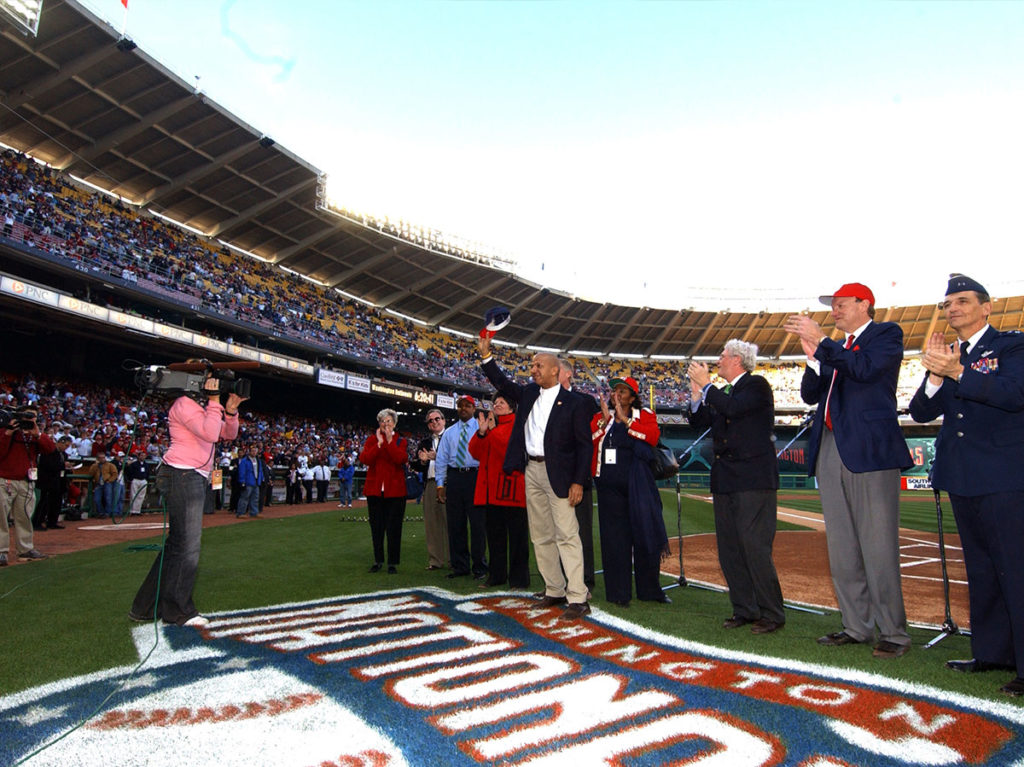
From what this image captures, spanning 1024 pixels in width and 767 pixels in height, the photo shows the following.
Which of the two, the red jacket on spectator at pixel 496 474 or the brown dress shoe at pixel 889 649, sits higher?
the red jacket on spectator at pixel 496 474

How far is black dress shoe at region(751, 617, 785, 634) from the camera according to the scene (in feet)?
13.0

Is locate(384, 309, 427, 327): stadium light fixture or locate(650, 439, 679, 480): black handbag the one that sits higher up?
locate(384, 309, 427, 327): stadium light fixture

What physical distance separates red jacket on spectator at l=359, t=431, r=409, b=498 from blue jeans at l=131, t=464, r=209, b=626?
7.60 ft

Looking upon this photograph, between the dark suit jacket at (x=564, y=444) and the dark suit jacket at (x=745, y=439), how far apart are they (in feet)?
3.05

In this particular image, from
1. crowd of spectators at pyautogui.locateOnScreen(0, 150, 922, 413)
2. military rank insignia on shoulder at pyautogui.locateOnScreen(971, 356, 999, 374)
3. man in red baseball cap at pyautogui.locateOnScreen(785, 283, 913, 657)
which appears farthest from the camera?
crowd of spectators at pyautogui.locateOnScreen(0, 150, 922, 413)

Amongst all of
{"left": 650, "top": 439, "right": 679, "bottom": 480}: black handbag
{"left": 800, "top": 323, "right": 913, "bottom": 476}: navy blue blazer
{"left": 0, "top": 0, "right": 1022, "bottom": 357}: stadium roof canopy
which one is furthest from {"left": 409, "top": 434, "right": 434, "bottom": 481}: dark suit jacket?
{"left": 0, "top": 0, "right": 1022, "bottom": 357}: stadium roof canopy

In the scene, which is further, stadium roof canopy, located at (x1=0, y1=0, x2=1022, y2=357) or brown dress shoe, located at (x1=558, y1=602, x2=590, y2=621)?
stadium roof canopy, located at (x1=0, y1=0, x2=1022, y2=357)

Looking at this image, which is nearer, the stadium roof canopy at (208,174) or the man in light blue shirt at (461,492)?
the man in light blue shirt at (461,492)

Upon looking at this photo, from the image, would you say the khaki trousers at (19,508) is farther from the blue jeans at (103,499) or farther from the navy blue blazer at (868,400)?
the navy blue blazer at (868,400)

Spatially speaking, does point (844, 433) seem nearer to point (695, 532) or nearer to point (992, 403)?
point (992, 403)

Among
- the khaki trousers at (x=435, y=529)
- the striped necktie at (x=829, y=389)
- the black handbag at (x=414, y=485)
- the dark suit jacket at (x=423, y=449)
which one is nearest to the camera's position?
the striped necktie at (x=829, y=389)

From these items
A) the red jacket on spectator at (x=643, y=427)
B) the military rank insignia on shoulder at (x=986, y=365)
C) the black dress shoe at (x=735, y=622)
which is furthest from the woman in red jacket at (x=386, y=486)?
the military rank insignia on shoulder at (x=986, y=365)

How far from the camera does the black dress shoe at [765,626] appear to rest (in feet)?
13.0

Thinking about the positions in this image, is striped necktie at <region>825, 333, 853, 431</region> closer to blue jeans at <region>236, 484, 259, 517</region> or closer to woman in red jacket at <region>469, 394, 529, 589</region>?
woman in red jacket at <region>469, 394, 529, 589</region>
